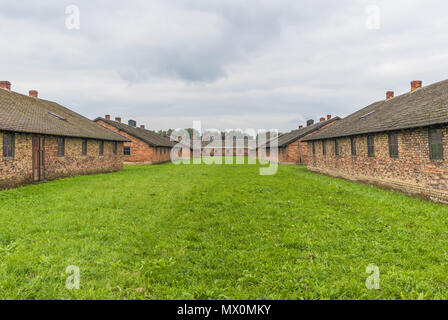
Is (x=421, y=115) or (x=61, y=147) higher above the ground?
(x=421, y=115)

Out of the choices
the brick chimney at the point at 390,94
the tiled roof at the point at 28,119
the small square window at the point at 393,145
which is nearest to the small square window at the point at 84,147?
the tiled roof at the point at 28,119

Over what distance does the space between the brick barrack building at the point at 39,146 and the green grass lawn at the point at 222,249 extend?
5260mm

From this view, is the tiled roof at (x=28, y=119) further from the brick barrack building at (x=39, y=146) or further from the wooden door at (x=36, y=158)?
the wooden door at (x=36, y=158)

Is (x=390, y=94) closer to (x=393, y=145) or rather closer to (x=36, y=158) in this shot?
(x=393, y=145)

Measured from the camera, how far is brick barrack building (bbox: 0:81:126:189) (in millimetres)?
12427

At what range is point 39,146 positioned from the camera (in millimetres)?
14461

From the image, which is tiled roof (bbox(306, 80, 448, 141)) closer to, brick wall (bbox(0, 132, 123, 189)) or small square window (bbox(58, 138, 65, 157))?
brick wall (bbox(0, 132, 123, 189))

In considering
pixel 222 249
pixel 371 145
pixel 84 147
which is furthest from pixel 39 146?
pixel 371 145

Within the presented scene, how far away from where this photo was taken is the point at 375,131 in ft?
42.3

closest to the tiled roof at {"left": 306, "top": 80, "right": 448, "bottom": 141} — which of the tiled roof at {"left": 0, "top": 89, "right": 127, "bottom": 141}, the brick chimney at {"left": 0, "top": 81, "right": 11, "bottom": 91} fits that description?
the tiled roof at {"left": 0, "top": 89, "right": 127, "bottom": 141}

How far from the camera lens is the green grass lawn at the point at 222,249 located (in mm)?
3535

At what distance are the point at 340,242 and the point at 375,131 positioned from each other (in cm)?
1004

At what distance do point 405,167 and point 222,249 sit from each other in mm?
10728

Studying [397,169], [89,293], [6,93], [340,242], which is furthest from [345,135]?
[6,93]
